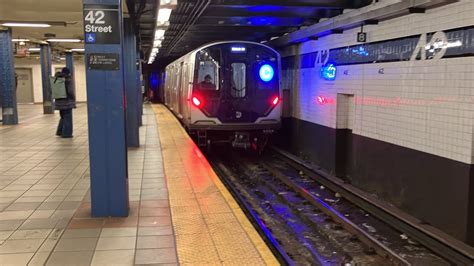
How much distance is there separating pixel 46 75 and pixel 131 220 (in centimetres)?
1655

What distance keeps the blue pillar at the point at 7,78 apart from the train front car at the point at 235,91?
24.0 ft

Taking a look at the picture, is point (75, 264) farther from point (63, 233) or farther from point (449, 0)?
point (449, 0)

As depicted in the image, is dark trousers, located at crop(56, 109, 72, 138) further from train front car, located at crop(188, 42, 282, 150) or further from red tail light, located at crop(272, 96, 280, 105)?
red tail light, located at crop(272, 96, 280, 105)

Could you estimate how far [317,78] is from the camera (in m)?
11.3

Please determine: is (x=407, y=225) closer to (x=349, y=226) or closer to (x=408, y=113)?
(x=349, y=226)

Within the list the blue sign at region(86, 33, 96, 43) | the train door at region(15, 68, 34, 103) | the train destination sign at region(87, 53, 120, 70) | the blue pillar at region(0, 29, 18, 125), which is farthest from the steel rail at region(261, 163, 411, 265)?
the train door at region(15, 68, 34, 103)

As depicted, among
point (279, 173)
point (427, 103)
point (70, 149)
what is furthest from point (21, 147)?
point (427, 103)

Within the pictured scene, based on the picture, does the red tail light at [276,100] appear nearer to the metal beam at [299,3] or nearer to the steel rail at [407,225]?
the steel rail at [407,225]

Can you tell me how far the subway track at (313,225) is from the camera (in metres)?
5.75

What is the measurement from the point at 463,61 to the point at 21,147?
9020mm

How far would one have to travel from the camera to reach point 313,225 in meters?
7.14

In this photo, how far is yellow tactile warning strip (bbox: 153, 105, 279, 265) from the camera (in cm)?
401

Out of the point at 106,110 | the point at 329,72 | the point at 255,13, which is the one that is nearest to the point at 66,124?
the point at 255,13

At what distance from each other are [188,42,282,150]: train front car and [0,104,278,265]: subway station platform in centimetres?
256
